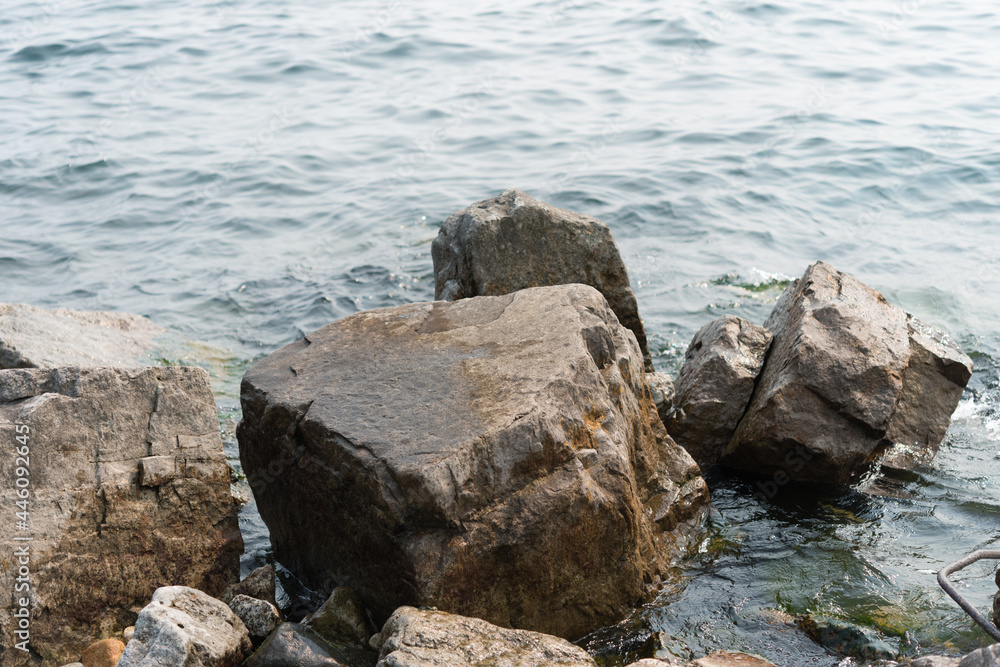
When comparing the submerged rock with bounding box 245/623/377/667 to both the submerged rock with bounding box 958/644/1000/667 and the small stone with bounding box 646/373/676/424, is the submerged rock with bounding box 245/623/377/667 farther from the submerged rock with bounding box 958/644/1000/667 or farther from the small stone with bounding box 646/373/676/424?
the small stone with bounding box 646/373/676/424

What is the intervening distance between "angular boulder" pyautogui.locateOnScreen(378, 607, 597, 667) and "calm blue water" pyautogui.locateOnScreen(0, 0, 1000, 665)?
0.87m

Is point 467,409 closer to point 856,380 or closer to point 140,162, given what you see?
point 856,380

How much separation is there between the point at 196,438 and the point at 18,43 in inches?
711

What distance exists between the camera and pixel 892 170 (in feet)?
36.6

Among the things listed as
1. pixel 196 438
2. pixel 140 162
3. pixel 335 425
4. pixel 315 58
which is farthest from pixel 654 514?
pixel 315 58

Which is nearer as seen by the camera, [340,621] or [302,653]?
[302,653]

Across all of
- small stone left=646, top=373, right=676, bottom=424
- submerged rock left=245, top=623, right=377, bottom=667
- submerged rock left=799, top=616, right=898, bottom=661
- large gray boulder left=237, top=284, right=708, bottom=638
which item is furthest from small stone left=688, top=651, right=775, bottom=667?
small stone left=646, top=373, right=676, bottom=424

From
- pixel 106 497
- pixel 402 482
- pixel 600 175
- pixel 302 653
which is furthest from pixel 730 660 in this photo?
pixel 600 175

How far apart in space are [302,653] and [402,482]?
2.40 feet

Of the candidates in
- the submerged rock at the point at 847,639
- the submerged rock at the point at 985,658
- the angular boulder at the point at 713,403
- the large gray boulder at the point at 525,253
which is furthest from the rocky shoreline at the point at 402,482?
the large gray boulder at the point at 525,253

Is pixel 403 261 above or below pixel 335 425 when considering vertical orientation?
below

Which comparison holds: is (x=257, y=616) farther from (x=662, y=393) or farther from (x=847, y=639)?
(x=662, y=393)

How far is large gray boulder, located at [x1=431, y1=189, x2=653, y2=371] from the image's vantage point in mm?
5508

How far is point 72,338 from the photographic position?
19.7 feet
